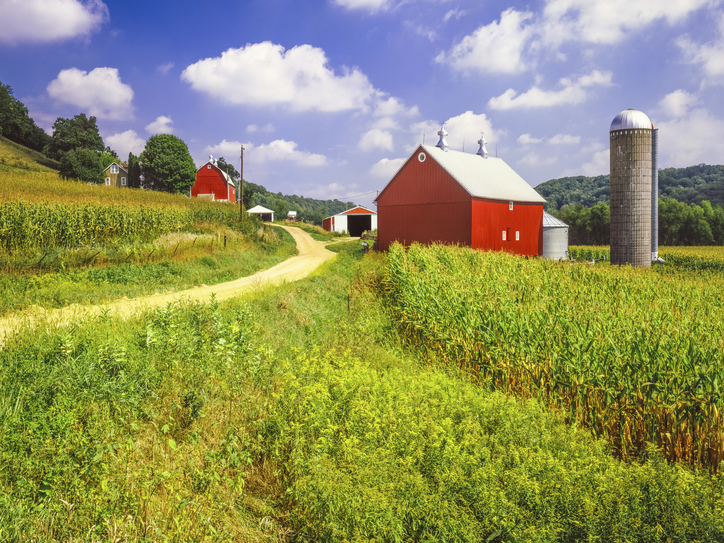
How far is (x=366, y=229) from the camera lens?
56.3 metres

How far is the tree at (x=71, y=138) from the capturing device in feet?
226

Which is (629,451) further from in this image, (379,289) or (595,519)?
(379,289)

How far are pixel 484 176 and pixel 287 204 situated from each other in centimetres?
9049

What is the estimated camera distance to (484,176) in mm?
28812

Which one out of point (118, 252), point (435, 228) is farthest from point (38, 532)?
point (435, 228)

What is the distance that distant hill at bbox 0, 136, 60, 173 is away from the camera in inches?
1955

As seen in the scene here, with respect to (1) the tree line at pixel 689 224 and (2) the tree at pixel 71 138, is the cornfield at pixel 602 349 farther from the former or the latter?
(2) the tree at pixel 71 138

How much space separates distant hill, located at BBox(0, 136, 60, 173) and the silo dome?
57.3 meters

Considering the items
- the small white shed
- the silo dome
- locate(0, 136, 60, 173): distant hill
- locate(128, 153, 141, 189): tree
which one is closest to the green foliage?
locate(0, 136, 60, 173): distant hill

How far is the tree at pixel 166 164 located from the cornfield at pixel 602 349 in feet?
170

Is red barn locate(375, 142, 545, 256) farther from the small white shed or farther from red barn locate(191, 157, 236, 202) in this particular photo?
red barn locate(191, 157, 236, 202)

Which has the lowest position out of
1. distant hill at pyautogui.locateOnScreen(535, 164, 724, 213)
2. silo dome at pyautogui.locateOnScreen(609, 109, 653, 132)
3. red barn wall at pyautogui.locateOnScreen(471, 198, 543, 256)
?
red barn wall at pyautogui.locateOnScreen(471, 198, 543, 256)

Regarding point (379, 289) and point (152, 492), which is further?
point (379, 289)

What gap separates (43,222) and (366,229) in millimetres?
42872
